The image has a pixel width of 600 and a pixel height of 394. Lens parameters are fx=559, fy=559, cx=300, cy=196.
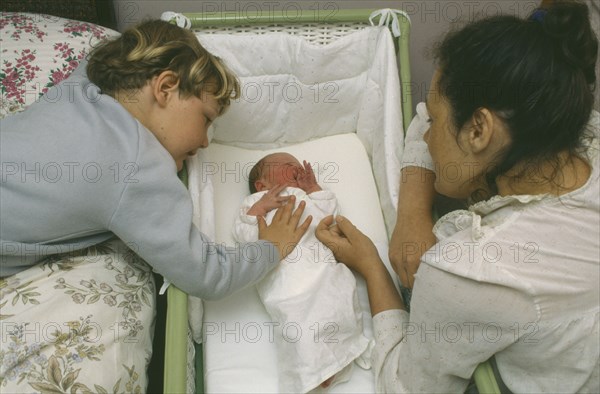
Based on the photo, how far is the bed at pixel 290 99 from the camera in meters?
1.22

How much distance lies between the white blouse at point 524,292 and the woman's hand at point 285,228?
1.13 feet

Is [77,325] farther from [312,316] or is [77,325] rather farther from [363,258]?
[363,258]

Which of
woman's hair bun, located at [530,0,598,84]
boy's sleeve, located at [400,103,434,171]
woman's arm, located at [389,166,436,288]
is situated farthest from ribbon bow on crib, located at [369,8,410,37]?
woman's hair bun, located at [530,0,598,84]

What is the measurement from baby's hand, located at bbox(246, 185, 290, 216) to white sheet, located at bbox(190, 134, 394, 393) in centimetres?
9

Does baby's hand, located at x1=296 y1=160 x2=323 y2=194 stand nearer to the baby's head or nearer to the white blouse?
the baby's head

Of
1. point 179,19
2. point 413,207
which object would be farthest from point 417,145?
point 179,19

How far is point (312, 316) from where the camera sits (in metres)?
1.00

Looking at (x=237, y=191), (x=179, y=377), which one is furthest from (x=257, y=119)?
(x=179, y=377)

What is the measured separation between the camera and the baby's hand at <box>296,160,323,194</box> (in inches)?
50.7

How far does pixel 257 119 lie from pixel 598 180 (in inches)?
32.2

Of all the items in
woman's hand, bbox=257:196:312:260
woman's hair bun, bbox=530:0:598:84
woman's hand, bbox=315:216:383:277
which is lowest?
woman's hand, bbox=315:216:383:277

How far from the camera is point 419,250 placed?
3.39 ft

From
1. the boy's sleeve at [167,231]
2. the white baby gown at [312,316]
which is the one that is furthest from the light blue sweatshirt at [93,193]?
the white baby gown at [312,316]

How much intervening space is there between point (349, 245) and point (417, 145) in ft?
0.82
